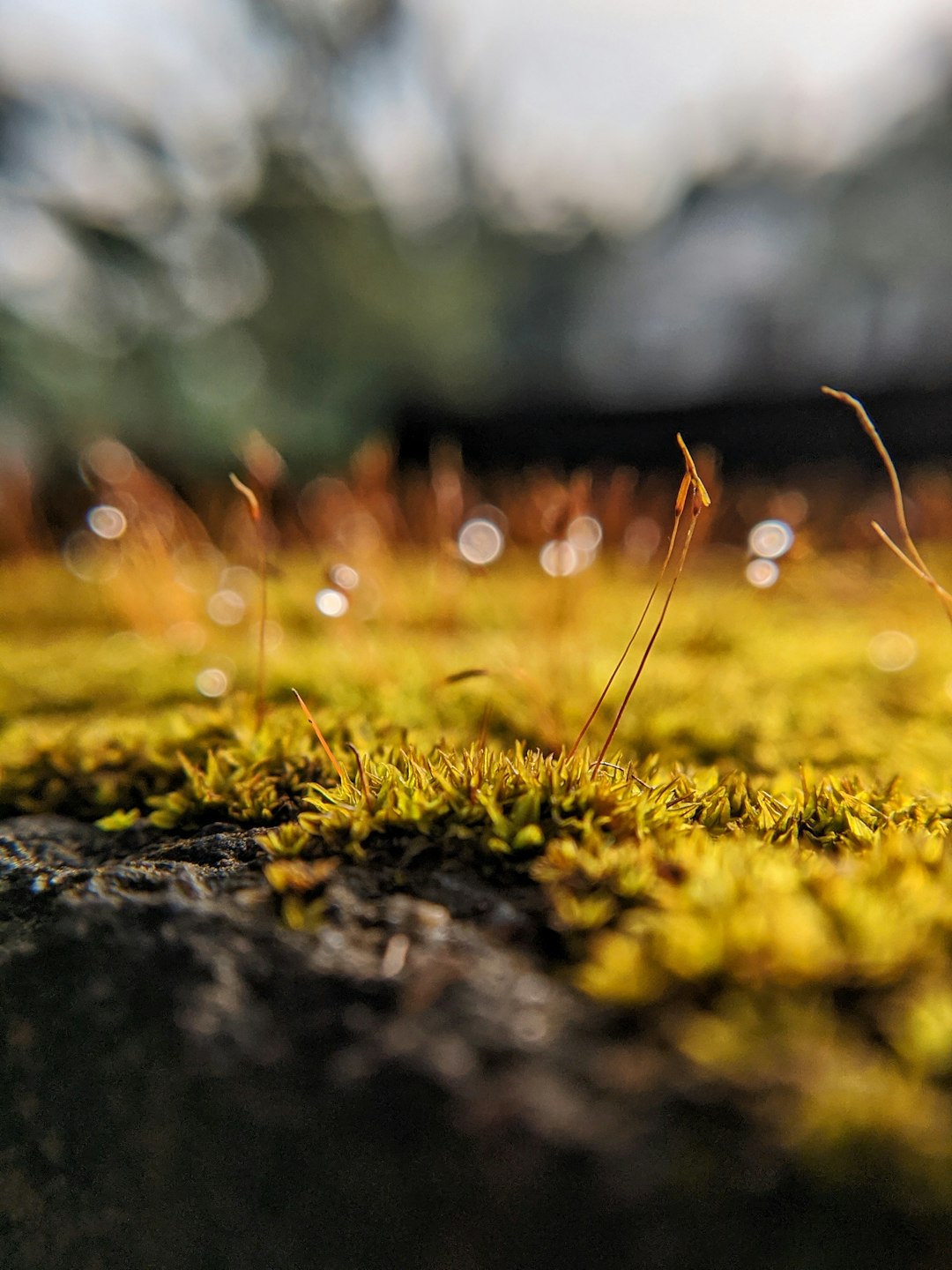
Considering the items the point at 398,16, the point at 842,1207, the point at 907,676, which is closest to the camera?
the point at 842,1207

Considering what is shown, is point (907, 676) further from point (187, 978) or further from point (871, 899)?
point (187, 978)

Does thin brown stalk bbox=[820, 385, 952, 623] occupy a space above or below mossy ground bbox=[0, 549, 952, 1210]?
above

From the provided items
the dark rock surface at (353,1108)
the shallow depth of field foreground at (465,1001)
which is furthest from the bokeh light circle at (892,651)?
the dark rock surface at (353,1108)

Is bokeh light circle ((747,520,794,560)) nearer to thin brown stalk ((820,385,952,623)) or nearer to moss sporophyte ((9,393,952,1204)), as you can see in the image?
moss sporophyte ((9,393,952,1204))

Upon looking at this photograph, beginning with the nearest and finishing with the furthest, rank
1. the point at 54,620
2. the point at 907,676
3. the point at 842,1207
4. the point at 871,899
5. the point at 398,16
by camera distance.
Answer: the point at 842,1207
the point at 871,899
the point at 907,676
the point at 54,620
the point at 398,16

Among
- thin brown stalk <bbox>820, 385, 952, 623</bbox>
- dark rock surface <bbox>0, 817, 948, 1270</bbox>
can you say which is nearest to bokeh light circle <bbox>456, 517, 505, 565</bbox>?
thin brown stalk <bbox>820, 385, 952, 623</bbox>

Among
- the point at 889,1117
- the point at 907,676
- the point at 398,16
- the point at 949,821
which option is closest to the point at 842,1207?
the point at 889,1117

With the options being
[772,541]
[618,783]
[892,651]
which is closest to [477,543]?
[772,541]
